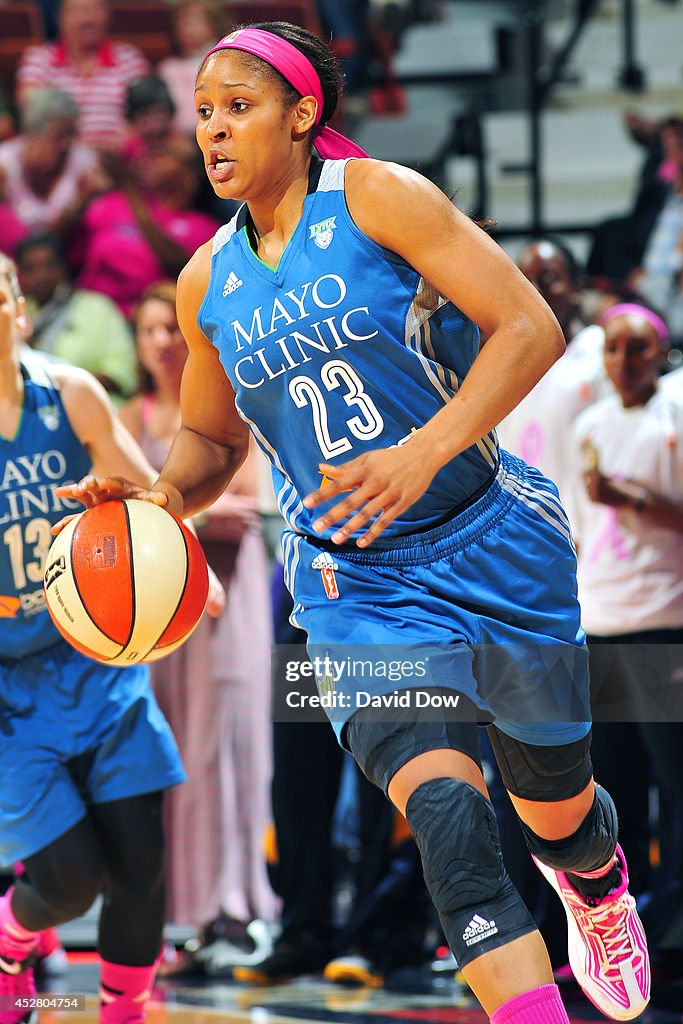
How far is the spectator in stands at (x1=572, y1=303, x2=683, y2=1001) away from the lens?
4426 mm

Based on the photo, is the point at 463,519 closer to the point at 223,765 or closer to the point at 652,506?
the point at 652,506

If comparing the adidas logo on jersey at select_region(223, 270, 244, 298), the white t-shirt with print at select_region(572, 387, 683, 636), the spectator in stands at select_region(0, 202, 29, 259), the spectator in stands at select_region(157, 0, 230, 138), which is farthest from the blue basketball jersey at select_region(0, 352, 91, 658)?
the spectator in stands at select_region(157, 0, 230, 138)

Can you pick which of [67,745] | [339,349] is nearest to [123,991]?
[67,745]

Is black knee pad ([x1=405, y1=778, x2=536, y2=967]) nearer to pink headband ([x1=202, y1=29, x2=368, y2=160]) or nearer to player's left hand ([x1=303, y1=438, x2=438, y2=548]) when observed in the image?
player's left hand ([x1=303, y1=438, x2=438, y2=548])

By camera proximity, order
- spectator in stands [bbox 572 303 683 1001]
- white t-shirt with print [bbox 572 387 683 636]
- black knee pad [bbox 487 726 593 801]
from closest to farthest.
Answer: black knee pad [bbox 487 726 593 801], spectator in stands [bbox 572 303 683 1001], white t-shirt with print [bbox 572 387 683 636]

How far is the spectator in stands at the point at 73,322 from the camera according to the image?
677 centimetres

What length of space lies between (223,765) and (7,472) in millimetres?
1859

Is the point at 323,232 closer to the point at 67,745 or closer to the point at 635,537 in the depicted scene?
the point at 67,745

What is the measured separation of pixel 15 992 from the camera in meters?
3.77

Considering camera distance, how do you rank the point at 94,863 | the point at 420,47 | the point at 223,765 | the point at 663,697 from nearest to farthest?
the point at 94,863, the point at 663,697, the point at 223,765, the point at 420,47

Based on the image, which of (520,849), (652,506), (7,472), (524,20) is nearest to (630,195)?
(524,20)

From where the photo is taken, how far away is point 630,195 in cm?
881

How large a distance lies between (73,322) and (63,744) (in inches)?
141

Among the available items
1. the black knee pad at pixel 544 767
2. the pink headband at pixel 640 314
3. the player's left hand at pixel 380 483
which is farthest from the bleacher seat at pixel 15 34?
the player's left hand at pixel 380 483
